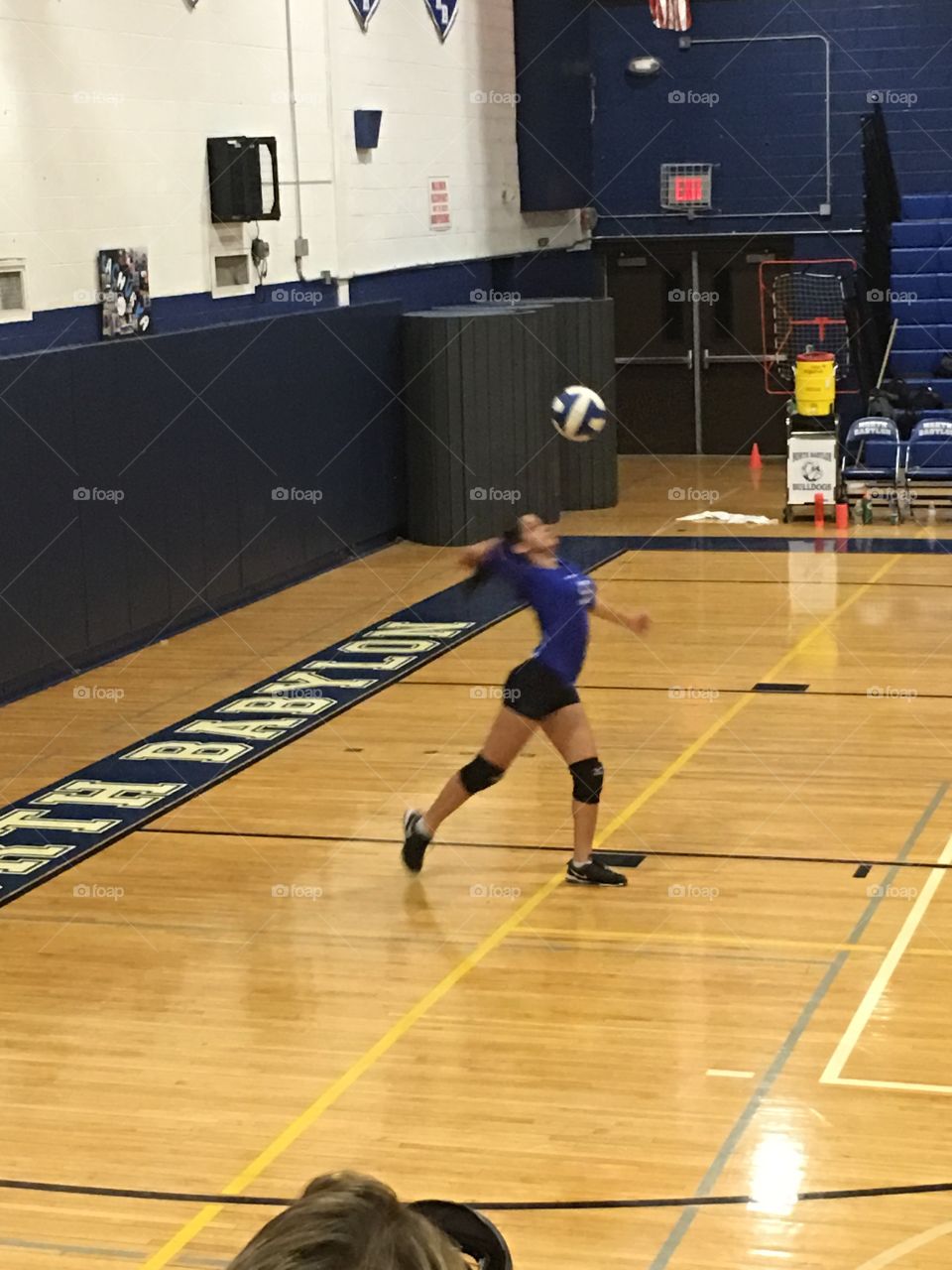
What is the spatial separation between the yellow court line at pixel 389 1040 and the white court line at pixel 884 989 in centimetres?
153

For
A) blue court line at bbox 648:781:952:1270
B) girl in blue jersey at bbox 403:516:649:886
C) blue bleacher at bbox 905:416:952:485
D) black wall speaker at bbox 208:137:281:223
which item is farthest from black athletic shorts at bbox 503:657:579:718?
blue bleacher at bbox 905:416:952:485

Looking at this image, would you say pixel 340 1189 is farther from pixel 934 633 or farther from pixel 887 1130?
pixel 934 633

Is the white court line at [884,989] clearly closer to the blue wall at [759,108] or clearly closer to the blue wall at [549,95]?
the blue wall at [549,95]

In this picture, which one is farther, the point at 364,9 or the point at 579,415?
the point at 364,9

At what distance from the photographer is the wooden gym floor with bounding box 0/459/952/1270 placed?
5504 mm

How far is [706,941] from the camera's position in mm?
7578

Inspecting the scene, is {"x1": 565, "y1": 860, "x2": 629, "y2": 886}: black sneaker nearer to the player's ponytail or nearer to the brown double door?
the player's ponytail

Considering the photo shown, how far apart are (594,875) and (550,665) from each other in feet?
3.26

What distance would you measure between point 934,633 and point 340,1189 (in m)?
12.0

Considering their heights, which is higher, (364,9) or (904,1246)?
(364,9)

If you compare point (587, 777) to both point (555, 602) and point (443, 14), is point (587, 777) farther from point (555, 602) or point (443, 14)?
point (443, 14)

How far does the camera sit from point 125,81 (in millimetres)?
13359

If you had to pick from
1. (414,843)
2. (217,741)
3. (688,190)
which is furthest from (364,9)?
(414,843)

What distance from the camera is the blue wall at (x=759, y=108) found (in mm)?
21656
